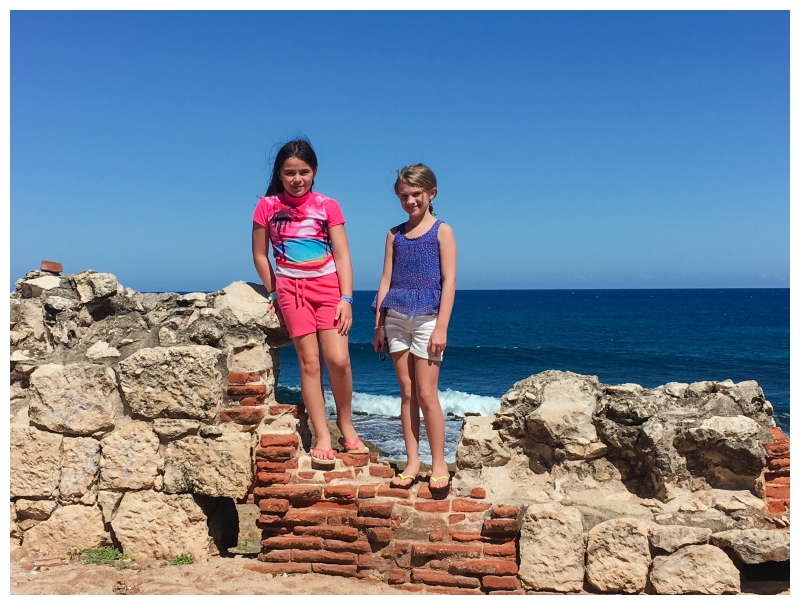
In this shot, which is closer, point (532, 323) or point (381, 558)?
point (381, 558)

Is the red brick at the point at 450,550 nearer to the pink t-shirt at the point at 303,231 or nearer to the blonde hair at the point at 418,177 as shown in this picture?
the pink t-shirt at the point at 303,231

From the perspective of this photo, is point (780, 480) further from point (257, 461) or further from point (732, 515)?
point (257, 461)

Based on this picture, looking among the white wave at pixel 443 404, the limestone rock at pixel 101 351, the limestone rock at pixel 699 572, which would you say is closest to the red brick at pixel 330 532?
the limestone rock at pixel 101 351

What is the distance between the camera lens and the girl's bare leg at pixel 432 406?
4188mm

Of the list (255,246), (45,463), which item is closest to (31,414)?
(45,463)

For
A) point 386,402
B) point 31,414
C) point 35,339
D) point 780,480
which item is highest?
point 35,339

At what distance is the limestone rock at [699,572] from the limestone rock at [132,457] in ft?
10.6

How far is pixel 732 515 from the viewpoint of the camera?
4102mm

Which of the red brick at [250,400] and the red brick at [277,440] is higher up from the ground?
the red brick at [250,400]

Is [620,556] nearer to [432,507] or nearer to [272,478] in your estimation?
[432,507]

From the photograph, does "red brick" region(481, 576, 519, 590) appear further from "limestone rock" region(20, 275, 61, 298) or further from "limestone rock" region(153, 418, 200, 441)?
"limestone rock" region(20, 275, 61, 298)

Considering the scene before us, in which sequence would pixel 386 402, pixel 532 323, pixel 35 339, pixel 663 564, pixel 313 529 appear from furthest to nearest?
1. pixel 532 323
2. pixel 386 402
3. pixel 35 339
4. pixel 313 529
5. pixel 663 564

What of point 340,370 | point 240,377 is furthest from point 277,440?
point 340,370

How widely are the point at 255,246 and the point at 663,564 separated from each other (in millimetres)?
3148
